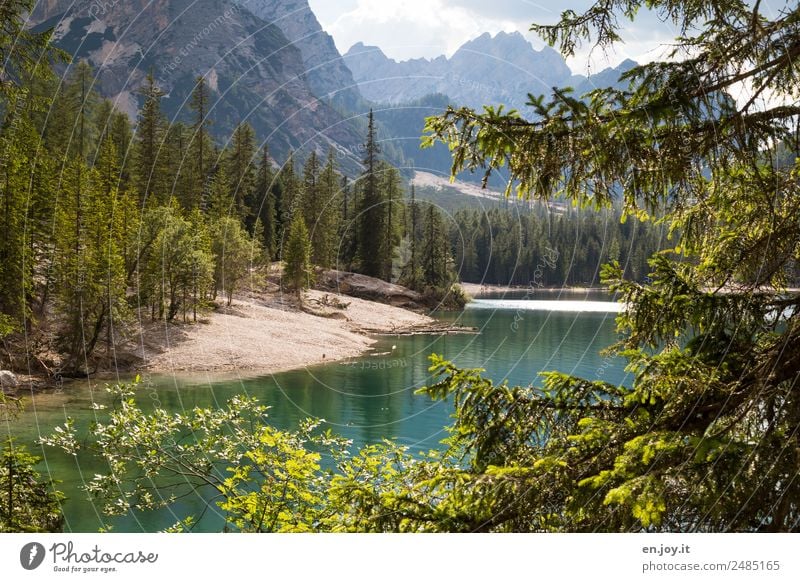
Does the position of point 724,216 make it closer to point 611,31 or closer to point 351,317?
point 611,31

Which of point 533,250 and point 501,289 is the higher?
point 533,250

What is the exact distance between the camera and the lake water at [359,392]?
1276 cm

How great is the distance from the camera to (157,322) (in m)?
30.2

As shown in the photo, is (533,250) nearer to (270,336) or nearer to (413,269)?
(413,269)

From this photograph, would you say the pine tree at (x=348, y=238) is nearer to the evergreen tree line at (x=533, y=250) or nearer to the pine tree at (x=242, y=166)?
the pine tree at (x=242, y=166)

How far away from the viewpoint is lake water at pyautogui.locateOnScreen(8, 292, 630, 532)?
502 inches

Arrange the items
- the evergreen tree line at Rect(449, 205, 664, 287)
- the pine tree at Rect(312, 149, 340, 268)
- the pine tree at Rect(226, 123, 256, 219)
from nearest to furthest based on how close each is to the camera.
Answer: the pine tree at Rect(226, 123, 256, 219), the pine tree at Rect(312, 149, 340, 268), the evergreen tree line at Rect(449, 205, 664, 287)

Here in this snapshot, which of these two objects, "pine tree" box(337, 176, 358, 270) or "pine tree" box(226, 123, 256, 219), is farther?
"pine tree" box(337, 176, 358, 270)

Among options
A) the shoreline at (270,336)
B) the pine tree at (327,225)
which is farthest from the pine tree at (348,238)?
the shoreline at (270,336)

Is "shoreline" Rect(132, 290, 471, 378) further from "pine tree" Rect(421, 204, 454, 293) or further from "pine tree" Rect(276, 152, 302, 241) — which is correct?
"pine tree" Rect(421, 204, 454, 293)

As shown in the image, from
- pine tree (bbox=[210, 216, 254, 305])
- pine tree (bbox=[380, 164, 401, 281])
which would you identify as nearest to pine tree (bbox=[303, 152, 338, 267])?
pine tree (bbox=[380, 164, 401, 281])

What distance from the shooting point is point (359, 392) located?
23.4 m

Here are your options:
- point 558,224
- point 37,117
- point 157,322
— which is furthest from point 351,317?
point 558,224

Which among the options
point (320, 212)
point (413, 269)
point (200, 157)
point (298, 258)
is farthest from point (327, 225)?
point (200, 157)
